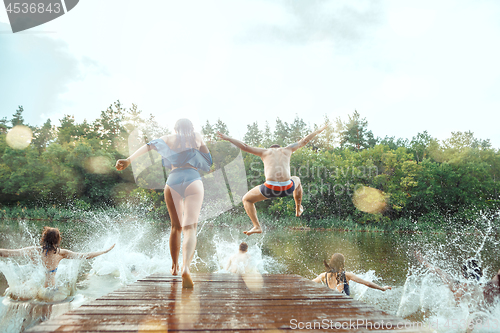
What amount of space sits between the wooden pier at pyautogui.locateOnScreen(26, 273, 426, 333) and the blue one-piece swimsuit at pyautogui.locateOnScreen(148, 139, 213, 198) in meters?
1.07

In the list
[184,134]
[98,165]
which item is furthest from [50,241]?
[98,165]

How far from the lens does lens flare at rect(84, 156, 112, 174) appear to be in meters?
35.6

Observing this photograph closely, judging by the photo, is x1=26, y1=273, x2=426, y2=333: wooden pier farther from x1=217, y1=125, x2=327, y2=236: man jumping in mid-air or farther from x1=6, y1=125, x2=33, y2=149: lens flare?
x1=6, y1=125, x2=33, y2=149: lens flare

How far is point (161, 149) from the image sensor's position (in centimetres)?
322

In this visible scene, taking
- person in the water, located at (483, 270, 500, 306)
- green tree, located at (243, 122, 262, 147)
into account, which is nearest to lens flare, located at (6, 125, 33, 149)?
green tree, located at (243, 122, 262, 147)

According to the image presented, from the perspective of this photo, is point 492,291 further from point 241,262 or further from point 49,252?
point 49,252

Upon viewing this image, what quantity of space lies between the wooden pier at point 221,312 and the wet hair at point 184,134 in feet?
4.97

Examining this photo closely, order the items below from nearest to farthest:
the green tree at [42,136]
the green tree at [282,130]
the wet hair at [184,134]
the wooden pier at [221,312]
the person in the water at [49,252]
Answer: the wooden pier at [221,312] → the wet hair at [184,134] → the person in the water at [49,252] → the green tree at [42,136] → the green tree at [282,130]

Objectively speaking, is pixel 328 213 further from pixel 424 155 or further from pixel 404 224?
pixel 424 155

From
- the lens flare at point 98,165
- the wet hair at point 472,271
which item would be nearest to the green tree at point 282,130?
the lens flare at point 98,165

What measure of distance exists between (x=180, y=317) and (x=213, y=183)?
104 ft

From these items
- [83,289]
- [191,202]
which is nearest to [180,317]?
[191,202]

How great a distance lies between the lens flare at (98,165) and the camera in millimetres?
35625

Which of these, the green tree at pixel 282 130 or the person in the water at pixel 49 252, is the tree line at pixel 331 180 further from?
the person in the water at pixel 49 252
